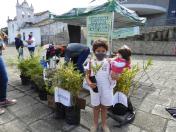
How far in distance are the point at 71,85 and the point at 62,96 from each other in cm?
25

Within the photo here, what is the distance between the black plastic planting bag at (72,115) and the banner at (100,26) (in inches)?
83.9

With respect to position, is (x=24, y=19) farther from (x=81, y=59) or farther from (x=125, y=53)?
(x=125, y=53)

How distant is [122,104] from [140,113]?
0.63 meters

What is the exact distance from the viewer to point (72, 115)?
116 inches

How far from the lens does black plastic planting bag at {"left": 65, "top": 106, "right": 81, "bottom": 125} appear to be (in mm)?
2922

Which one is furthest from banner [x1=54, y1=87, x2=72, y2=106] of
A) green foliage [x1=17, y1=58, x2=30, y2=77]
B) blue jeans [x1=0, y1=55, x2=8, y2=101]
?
green foliage [x1=17, y1=58, x2=30, y2=77]

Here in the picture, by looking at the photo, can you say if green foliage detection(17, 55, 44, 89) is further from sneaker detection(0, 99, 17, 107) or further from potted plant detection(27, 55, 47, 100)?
sneaker detection(0, 99, 17, 107)

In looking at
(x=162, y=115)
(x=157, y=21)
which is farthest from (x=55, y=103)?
(x=157, y=21)

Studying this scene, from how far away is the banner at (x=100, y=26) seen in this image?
4.52 metres

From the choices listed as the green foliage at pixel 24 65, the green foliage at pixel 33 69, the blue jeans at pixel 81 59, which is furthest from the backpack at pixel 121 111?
the green foliage at pixel 24 65

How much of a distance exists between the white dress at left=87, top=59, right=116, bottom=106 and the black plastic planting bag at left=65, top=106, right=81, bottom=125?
397mm

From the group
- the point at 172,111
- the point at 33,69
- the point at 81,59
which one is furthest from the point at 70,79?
the point at 172,111

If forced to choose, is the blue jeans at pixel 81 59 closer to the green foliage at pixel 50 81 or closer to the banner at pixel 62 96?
the green foliage at pixel 50 81

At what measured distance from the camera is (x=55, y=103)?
124 inches
